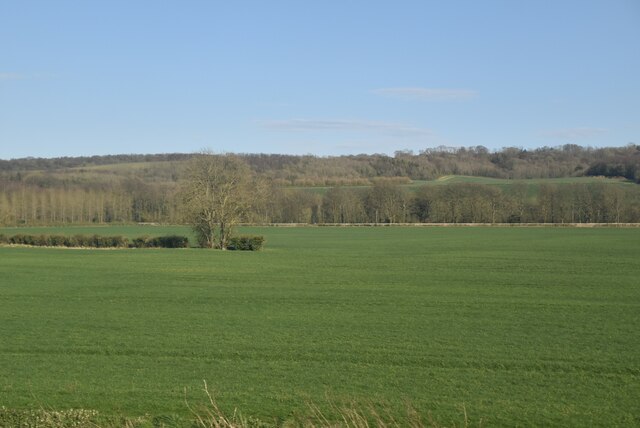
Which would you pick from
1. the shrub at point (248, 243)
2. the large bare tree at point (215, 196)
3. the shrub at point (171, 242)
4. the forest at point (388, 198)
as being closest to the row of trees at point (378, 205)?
the forest at point (388, 198)

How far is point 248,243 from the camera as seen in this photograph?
5806cm

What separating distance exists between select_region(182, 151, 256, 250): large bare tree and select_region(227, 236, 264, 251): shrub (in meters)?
1.64

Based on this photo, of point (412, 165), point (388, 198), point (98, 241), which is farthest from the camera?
point (412, 165)

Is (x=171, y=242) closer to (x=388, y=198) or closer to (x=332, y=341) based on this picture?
(x=332, y=341)

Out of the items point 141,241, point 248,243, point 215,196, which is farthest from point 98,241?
point 248,243

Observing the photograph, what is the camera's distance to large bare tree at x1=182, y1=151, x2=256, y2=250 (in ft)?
192

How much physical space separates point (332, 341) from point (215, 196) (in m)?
42.3

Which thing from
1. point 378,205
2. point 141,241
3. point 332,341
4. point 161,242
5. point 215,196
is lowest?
point 161,242

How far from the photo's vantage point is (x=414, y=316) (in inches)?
869

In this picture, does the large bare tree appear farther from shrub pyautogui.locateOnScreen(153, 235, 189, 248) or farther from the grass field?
the grass field

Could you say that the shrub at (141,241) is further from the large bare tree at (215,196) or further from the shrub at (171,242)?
the large bare tree at (215,196)

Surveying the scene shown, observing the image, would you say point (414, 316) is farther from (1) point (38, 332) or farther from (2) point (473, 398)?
(1) point (38, 332)

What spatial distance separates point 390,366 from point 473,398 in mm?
2881

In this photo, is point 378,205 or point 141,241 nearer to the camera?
point 141,241
